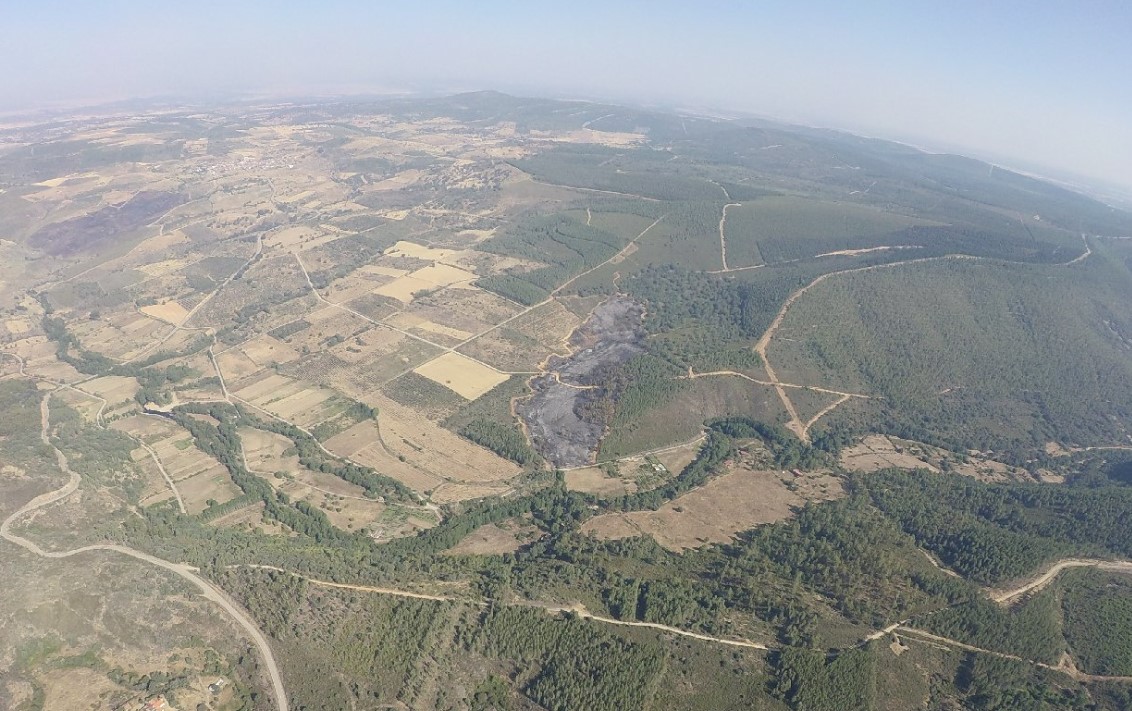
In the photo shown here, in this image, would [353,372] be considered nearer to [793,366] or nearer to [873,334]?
[793,366]

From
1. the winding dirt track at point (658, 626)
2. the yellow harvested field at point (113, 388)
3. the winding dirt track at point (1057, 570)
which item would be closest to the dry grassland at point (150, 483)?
the yellow harvested field at point (113, 388)

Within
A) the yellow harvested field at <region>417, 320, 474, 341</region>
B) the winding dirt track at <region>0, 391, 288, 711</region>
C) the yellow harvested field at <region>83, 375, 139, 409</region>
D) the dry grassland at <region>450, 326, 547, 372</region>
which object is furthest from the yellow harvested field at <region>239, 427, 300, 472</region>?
the yellow harvested field at <region>417, 320, 474, 341</region>

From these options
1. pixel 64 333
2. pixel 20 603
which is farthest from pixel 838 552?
pixel 64 333

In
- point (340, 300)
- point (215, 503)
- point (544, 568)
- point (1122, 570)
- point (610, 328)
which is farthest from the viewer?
point (340, 300)

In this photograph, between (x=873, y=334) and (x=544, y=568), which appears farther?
(x=873, y=334)

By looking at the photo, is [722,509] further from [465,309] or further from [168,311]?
[168,311]

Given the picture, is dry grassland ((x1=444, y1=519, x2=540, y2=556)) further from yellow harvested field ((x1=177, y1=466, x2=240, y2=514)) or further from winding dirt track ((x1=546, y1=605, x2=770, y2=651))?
yellow harvested field ((x1=177, y1=466, x2=240, y2=514))
